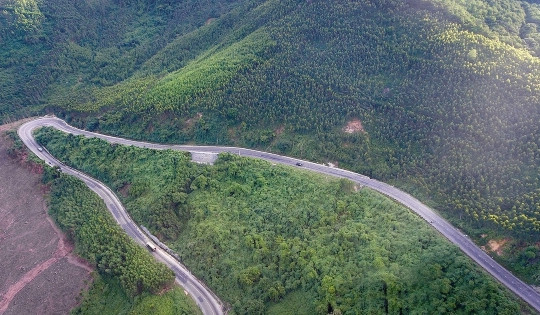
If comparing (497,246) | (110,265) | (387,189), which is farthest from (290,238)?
(497,246)

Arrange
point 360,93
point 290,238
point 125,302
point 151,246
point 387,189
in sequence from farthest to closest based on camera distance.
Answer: point 360,93 → point 151,246 → point 387,189 → point 290,238 → point 125,302

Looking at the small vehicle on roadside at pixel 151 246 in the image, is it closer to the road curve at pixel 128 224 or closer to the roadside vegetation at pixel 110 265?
the road curve at pixel 128 224

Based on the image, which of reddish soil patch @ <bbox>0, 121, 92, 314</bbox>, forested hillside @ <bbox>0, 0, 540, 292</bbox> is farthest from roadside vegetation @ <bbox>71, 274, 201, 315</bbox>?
forested hillside @ <bbox>0, 0, 540, 292</bbox>

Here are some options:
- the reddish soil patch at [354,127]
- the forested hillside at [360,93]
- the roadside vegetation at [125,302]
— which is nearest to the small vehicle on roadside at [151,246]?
the roadside vegetation at [125,302]

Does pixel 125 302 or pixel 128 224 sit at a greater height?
pixel 128 224

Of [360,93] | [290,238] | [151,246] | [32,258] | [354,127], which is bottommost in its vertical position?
[32,258]

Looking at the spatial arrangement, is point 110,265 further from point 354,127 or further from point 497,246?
point 497,246

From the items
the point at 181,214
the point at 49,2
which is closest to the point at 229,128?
the point at 181,214
